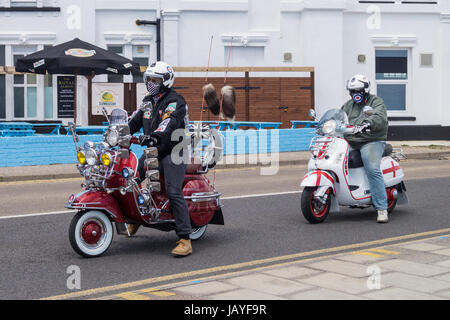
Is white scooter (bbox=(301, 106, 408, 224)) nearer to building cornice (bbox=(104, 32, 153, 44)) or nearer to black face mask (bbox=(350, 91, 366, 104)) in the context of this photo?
black face mask (bbox=(350, 91, 366, 104))

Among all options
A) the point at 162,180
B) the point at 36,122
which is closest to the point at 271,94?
the point at 36,122

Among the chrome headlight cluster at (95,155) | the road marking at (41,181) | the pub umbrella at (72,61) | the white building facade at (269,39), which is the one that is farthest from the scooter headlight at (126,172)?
the white building facade at (269,39)

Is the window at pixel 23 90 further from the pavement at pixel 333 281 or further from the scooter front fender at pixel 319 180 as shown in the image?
the pavement at pixel 333 281

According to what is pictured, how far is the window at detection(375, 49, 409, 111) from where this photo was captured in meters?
27.2

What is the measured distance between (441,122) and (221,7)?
873 cm

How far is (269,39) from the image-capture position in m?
26.3

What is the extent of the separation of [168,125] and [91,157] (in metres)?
0.77

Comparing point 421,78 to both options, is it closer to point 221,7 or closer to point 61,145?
point 221,7

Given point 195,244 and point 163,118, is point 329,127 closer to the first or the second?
point 195,244

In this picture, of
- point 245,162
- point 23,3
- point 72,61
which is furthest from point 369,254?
point 23,3

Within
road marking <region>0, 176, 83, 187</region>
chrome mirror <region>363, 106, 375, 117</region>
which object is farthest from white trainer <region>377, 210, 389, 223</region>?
road marking <region>0, 176, 83, 187</region>

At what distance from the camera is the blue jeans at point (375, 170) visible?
30.8 feet

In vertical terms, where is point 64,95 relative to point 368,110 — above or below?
above

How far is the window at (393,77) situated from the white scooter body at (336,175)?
18142 millimetres
